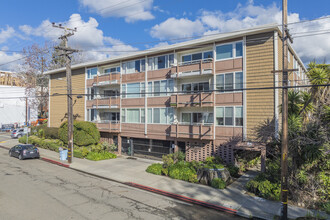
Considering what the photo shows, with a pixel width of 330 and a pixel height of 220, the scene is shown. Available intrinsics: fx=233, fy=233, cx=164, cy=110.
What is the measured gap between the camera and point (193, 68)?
65.9 feet

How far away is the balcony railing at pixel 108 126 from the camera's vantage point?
84.7 ft

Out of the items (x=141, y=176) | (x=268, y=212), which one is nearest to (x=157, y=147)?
(x=141, y=176)

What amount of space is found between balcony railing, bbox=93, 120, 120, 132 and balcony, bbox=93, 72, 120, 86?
4.42 m

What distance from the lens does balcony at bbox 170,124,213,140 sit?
1905 centimetres

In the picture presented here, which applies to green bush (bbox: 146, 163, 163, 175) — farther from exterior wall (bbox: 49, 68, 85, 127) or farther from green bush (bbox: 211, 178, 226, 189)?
exterior wall (bbox: 49, 68, 85, 127)

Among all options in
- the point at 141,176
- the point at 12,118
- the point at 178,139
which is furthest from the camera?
the point at 12,118

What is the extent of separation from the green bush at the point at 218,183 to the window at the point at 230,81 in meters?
6.92

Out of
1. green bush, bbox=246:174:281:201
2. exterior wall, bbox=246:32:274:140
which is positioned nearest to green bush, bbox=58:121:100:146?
exterior wall, bbox=246:32:274:140

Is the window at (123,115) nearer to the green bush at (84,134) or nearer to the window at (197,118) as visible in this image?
the green bush at (84,134)

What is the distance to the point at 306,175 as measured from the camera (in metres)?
12.0

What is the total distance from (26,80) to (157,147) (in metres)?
34.2

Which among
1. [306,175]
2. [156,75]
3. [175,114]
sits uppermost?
[156,75]

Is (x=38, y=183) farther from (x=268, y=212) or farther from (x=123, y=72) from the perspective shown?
(x=123, y=72)

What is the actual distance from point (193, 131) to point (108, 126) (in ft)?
35.7
